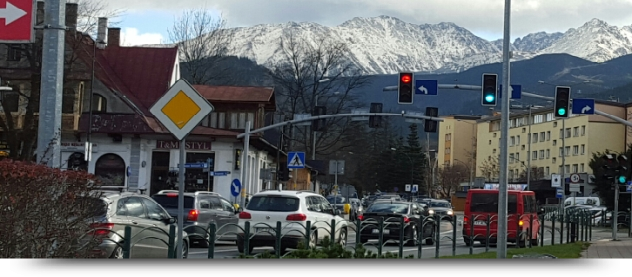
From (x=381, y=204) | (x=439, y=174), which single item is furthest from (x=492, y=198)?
(x=439, y=174)

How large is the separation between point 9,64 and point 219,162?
1255cm

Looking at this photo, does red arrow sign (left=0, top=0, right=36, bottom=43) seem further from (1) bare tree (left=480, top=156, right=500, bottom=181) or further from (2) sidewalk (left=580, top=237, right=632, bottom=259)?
(1) bare tree (left=480, top=156, right=500, bottom=181)

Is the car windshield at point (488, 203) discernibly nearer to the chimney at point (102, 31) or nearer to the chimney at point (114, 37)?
the chimney at point (102, 31)

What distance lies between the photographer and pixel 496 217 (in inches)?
1132

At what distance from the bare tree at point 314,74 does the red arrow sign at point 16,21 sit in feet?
158

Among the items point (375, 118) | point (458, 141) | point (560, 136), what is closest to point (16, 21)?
point (375, 118)

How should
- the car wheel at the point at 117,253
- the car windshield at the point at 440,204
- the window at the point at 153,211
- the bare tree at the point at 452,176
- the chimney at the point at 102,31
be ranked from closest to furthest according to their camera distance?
the car wheel at the point at 117,253, the window at the point at 153,211, the chimney at the point at 102,31, the car windshield at the point at 440,204, the bare tree at the point at 452,176

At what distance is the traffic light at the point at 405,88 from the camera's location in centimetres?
2959

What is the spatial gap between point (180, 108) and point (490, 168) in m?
88.4

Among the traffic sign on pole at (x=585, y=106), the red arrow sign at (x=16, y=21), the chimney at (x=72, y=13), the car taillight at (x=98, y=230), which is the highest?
the chimney at (x=72, y=13)

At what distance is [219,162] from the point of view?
50.8m

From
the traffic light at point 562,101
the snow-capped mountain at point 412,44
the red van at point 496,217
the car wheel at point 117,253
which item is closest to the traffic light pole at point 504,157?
the red van at point 496,217
